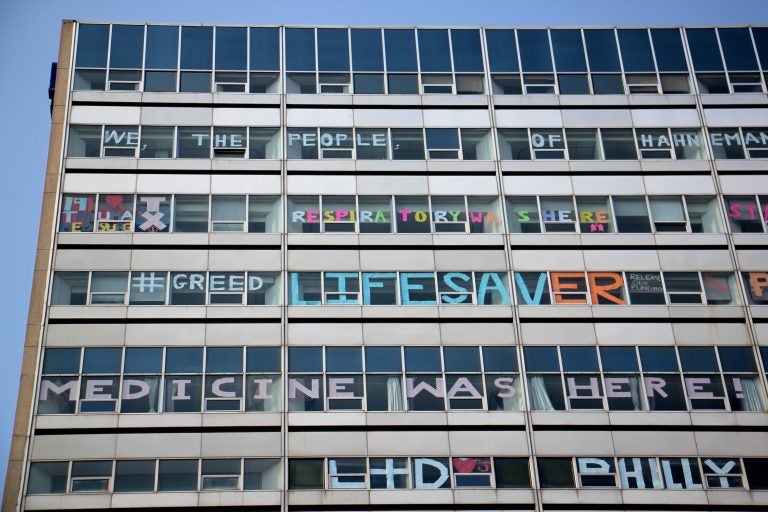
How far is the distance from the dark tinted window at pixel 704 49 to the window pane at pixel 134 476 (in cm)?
3174

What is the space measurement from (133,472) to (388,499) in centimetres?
988

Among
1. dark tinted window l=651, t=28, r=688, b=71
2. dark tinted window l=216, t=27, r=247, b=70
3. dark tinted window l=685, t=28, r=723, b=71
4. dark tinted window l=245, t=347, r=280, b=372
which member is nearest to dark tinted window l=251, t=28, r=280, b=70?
dark tinted window l=216, t=27, r=247, b=70

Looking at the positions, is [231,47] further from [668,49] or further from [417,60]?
[668,49]

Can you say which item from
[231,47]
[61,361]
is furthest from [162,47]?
[61,361]

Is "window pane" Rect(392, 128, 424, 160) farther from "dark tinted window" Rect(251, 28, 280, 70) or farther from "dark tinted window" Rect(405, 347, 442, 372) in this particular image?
"dark tinted window" Rect(405, 347, 442, 372)

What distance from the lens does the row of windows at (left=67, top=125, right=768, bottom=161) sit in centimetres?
4366

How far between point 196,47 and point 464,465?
2343 cm

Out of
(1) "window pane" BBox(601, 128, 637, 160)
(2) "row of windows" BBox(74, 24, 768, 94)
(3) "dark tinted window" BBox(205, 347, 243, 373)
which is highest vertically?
(2) "row of windows" BBox(74, 24, 768, 94)

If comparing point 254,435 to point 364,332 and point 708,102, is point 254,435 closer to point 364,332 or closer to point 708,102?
point 364,332

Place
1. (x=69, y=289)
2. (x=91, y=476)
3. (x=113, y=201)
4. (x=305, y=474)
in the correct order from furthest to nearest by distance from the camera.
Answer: (x=113, y=201) → (x=69, y=289) → (x=305, y=474) → (x=91, y=476)

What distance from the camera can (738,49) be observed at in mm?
47281

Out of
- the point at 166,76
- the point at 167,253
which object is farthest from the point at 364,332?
the point at 166,76

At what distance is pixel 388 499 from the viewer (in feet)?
120

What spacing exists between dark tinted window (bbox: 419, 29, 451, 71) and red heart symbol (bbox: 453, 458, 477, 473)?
1918cm
